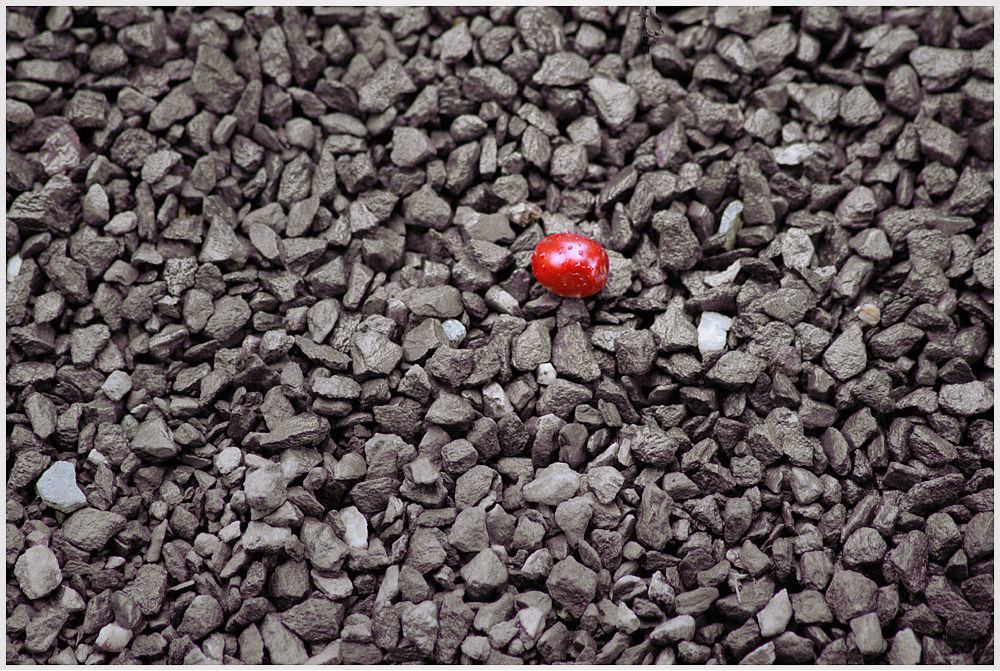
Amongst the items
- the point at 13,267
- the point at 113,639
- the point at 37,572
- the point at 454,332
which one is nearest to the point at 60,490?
the point at 37,572

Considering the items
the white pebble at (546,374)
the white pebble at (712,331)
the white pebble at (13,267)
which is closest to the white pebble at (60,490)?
the white pebble at (13,267)

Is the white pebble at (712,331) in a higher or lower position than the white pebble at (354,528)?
higher

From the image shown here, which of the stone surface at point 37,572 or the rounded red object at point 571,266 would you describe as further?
the rounded red object at point 571,266

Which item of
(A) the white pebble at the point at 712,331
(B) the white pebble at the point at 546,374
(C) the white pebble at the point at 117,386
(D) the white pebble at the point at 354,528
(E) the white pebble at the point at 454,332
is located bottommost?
(D) the white pebble at the point at 354,528

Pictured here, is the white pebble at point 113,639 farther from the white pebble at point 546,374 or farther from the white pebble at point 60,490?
the white pebble at point 546,374

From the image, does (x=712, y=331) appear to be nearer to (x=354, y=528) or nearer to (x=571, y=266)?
(x=571, y=266)

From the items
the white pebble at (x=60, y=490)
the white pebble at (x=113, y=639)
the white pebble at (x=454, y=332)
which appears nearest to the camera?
the white pebble at (x=113, y=639)

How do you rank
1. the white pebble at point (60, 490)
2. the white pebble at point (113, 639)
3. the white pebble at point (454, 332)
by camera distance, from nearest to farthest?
the white pebble at point (113, 639)
the white pebble at point (60, 490)
the white pebble at point (454, 332)
